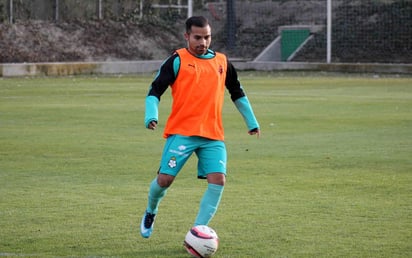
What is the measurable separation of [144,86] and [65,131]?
11851 millimetres

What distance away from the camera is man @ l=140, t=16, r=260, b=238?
7.86 meters

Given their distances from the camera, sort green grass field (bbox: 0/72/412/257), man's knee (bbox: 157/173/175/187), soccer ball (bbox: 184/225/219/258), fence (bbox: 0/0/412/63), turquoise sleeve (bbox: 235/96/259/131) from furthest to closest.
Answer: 1. fence (bbox: 0/0/412/63)
2. turquoise sleeve (bbox: 235/96/259/131)
3. green grass field (bbox: 0/72/412/257)
4. man's knee (bbox: 157/173/175/187)
5. soccer ball (bbox: 184/225/219/258)

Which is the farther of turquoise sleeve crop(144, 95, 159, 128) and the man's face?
the man's face

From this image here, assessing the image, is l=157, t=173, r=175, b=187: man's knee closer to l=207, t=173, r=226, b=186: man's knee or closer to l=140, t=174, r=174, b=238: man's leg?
l=140, t=174, r=174, b=238: man's leg

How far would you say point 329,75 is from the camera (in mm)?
34281

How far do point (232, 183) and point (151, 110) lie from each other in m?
3.51

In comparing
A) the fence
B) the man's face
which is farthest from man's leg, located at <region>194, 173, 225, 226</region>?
the fence

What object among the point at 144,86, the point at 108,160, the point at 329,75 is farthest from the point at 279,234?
the point at 329,75

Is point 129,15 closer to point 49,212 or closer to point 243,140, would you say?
point 243,140

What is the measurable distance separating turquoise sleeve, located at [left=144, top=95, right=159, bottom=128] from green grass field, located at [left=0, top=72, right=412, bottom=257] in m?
0.94

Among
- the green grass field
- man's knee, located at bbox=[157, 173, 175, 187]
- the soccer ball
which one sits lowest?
the green grass field

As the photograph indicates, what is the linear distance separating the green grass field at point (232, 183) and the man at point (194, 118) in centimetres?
43

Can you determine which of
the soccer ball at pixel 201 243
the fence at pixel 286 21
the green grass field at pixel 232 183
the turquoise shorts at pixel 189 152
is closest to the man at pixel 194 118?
the turquoise shorts at pixel 189 152

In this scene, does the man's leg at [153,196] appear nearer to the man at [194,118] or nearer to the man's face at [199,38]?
the man at [194,118]
